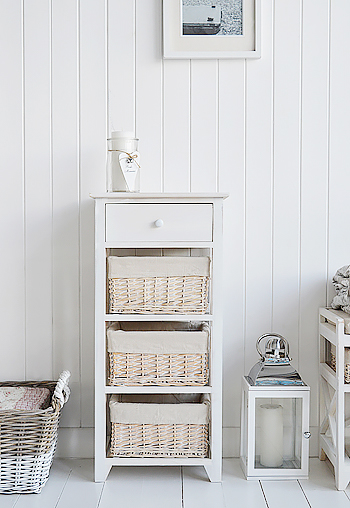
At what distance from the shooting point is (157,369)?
1.94 m

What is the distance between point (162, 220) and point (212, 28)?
78 cm

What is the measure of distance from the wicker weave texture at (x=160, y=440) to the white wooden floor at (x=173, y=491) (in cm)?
10

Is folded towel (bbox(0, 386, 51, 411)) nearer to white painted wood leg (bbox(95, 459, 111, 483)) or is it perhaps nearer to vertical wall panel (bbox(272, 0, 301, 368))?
white painted wood leg (bbox(95, 459, 111, 483))

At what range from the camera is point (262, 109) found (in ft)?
7.23

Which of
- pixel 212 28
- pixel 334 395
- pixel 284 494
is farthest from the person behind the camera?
pixel 212 28

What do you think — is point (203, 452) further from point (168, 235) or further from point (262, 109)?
point (262, 109)

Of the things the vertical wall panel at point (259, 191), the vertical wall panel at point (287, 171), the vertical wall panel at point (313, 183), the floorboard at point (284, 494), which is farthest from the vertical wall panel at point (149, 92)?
the floorboard at point (284, 494)

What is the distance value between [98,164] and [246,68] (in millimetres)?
655

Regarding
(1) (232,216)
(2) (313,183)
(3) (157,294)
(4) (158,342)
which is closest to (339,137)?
(2) (313,183)

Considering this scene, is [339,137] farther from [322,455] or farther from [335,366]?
[322,455]

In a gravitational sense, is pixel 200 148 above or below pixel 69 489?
above

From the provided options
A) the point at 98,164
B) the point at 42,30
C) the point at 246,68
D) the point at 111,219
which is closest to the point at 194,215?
the point at 111,219

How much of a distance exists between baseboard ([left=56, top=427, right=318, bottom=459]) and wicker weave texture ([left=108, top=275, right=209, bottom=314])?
1.92 feet

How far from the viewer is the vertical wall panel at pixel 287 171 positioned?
86.3 inches
